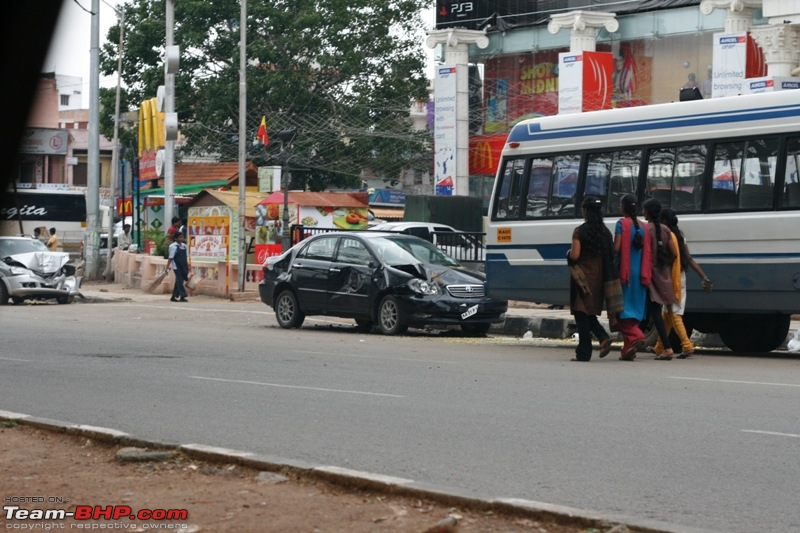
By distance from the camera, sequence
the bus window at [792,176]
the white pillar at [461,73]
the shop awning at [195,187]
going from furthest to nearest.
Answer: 1. the shop awning at [195,187]
2. the white pillar at [461,73]
3. the bus window at [792,176]

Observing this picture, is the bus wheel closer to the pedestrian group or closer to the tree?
the pedestrian group

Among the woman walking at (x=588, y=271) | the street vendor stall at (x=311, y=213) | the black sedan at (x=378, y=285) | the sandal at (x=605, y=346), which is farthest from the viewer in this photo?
the street vendor stall at (x=311, y=213)

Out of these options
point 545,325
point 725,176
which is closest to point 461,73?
point 545,325

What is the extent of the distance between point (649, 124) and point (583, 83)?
101ft

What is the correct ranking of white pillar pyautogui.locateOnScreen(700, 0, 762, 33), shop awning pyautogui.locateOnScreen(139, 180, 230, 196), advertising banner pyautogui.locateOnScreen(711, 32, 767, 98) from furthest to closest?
shop awning pyautogui.locateOnScreen(139, 180, 230, 196), white pillar pyautogui.locateOnScreen(700, 0, 762, 33), advertising banner pyautogui.locateOnScreen(711, 32, 767, 98)

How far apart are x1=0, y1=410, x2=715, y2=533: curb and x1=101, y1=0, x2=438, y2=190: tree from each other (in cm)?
4577

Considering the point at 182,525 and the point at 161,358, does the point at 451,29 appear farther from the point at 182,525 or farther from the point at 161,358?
the point at 182,525

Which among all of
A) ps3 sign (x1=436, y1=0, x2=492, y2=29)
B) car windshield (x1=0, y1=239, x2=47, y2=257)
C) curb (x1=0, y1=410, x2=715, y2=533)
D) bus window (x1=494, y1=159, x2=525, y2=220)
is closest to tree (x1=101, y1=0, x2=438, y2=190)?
ps3 sign (x1=436, y1=0, x2=492, y2=29)

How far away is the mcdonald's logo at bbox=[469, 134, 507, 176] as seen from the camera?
51.9 metres

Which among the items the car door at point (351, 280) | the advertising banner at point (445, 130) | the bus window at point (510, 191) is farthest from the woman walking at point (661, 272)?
the advertising banner at point (445, 130)

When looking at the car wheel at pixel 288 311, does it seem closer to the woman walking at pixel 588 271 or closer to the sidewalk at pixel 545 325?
the sidewalk at pixel 545 325

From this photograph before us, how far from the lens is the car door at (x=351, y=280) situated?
63.9 ft

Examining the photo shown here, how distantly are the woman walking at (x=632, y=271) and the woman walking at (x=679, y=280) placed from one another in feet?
1.38

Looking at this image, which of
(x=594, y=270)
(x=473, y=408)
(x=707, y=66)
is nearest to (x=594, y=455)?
(x=473, y=408)
